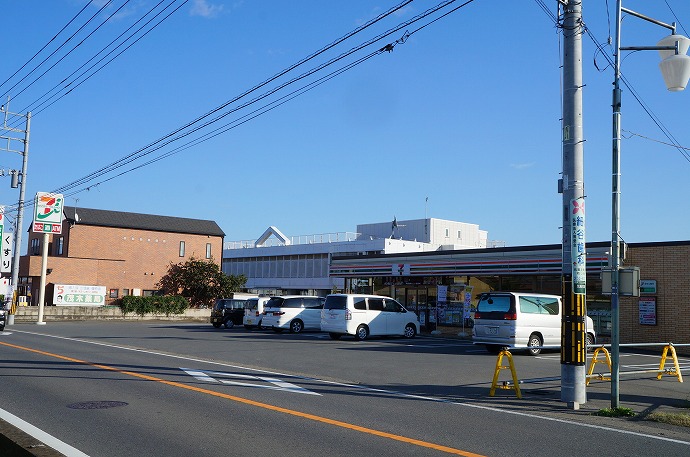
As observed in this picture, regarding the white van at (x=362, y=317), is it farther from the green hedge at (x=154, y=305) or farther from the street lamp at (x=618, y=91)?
the green hedge at (x=154, y=305)

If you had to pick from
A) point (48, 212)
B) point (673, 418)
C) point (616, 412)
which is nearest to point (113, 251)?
point (48, 212)

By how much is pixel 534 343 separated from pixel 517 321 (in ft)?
3.65

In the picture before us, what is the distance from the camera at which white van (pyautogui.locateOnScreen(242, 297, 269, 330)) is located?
33.1 m

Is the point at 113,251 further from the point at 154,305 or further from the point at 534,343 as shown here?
the point at 534,343

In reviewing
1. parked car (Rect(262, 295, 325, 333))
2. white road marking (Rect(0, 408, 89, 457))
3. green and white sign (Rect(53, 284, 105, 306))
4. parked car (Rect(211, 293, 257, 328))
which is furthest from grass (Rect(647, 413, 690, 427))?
green and white sign (Rect(53, 284, 105, 306))

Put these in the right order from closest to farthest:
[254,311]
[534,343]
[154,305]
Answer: [534,343] → [254,311] → [154,305]

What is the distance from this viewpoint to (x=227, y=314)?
36438 mm

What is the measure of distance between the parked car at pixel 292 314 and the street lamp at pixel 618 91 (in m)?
21.3

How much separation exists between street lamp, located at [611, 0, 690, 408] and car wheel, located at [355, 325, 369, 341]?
51.5 feet

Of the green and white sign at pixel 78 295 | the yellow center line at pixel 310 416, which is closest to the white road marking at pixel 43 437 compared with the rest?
the yellow center line at pixel 310 416

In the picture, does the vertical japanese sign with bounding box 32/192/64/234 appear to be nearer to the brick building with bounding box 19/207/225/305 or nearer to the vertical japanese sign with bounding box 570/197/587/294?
the brick building with bounding box 19/207/225/305

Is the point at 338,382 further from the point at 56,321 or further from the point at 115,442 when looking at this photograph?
the point at 56,321

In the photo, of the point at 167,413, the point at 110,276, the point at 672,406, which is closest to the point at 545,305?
the point at 672,406

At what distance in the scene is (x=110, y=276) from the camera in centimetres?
5450
